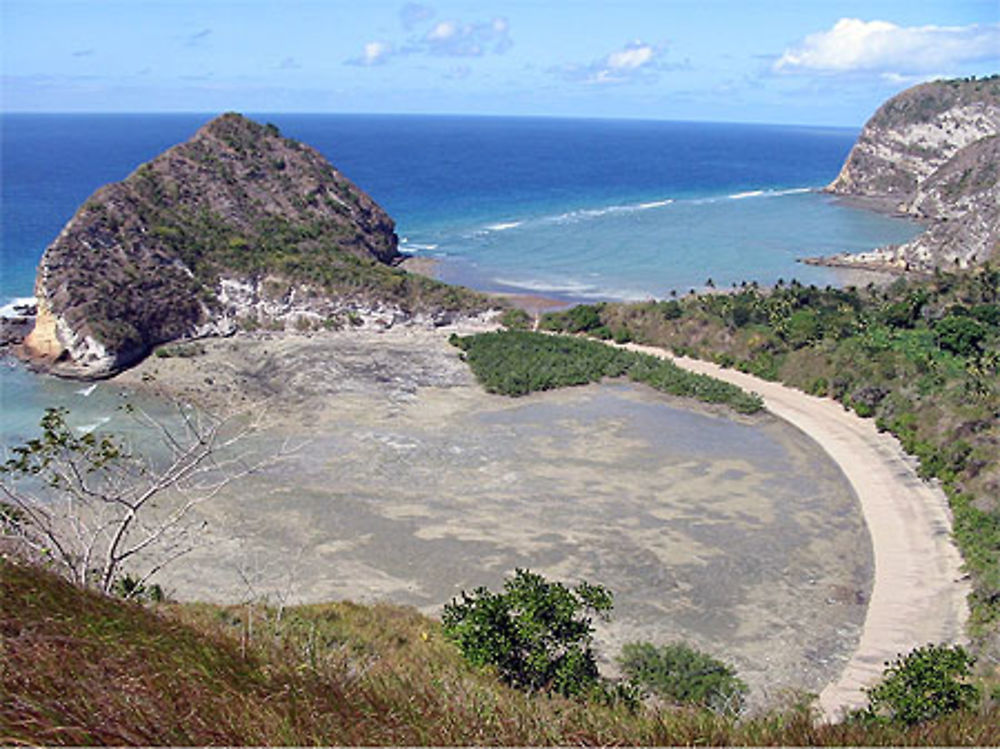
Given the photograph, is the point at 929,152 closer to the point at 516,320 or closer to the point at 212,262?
the point at 516,320

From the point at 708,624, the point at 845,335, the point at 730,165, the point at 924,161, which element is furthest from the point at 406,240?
the point at 730,165

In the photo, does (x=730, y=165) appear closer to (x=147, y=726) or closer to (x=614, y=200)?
(x=614, y=200)

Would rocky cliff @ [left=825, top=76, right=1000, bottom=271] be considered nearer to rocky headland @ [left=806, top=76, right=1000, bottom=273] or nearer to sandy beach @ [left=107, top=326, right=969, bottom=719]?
rocky headland @ [left=806, top=76, right=1000, bottom=273]

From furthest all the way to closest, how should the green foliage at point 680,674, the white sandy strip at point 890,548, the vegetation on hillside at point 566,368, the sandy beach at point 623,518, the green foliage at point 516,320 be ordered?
the green foliage at point 516,320 < the vegetation on hillside at point 566,368 < the sandy beach at point 623,518 < the white sandy strip at point 890,548 < the green foliage at point 680,674

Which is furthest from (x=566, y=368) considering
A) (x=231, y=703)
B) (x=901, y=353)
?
(x=231, y=703)

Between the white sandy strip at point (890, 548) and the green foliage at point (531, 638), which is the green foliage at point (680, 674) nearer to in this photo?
the green foliage at point (531, 638)

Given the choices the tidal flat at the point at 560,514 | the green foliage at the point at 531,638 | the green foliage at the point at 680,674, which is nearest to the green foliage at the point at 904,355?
the tidal flat at the point at 560,514
